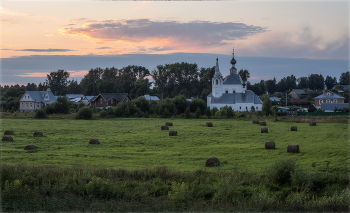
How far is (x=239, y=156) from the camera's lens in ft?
53.7

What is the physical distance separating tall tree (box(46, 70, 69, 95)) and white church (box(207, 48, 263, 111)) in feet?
235

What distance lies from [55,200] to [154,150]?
8.06 metres

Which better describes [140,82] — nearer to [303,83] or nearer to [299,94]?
[299,94]

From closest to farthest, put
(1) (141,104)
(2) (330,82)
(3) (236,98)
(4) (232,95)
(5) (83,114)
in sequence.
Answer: (5) (83,114) → (1) (141,104) → (3) (236,98) → (4) (232,95) → (2) (330,82)

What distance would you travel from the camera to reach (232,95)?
7744cm

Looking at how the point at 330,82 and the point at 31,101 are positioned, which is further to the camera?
the point at 330,82

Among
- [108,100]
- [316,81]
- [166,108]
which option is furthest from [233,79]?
[316,81]

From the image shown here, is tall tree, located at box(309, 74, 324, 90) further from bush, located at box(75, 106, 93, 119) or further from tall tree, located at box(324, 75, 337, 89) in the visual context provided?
bush, located at box(75, 106, 93, 119)

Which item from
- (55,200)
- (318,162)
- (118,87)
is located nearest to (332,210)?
(318,162)

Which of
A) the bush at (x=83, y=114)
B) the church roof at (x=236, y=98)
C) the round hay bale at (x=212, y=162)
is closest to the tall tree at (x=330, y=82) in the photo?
the church roof at (x=236, y=98)

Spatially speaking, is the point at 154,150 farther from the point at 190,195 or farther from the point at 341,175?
the point at 341,175

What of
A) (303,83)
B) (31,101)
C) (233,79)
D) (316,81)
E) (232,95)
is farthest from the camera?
(303,83)

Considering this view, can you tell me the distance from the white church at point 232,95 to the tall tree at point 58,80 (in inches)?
2821

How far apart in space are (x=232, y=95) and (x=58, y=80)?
7881 cm
